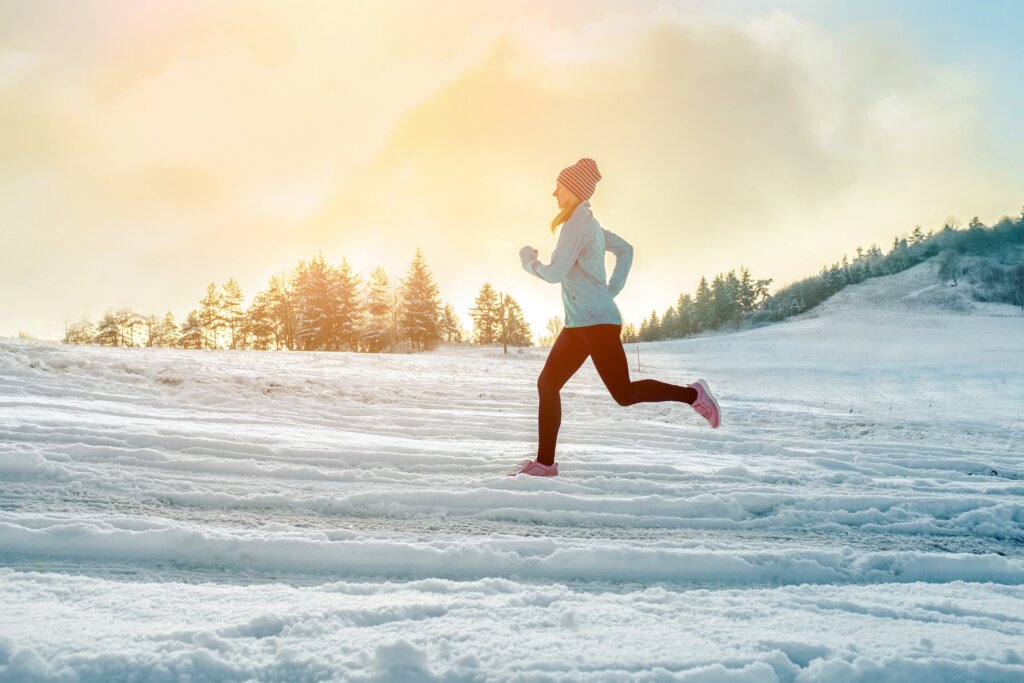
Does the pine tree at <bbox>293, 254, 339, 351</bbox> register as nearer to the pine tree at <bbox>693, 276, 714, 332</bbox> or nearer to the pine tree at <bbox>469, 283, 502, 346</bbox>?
the pine tree at <bbox>469, 283, 502, 346</bbox>

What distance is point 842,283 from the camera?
8475cm

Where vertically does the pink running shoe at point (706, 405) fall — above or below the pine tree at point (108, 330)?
below

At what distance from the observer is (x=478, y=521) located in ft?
9.99

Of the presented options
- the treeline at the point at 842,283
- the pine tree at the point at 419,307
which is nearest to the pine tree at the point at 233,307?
the pine tree at the point at 419,307

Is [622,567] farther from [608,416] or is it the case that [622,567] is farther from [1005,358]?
[1005,358]

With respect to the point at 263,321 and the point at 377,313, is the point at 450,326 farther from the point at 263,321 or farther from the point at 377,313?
the point at 263,321

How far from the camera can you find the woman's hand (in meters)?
4.11

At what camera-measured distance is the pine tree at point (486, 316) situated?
208 feet

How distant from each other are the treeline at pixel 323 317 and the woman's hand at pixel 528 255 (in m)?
46.4

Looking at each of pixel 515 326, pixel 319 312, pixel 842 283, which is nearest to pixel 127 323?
Result: pixel 319 312

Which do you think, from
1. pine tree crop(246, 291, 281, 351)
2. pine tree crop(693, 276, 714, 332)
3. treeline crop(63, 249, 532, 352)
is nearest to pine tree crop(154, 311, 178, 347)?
treeline crop(63, 249, 532, 352)

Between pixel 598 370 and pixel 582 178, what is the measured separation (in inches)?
55.5

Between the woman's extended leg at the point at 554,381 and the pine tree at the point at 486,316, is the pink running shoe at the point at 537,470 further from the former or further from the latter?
the pine tree at the point at 486,316

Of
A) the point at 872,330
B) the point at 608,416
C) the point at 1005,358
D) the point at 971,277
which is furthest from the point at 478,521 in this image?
the point at 971,277
